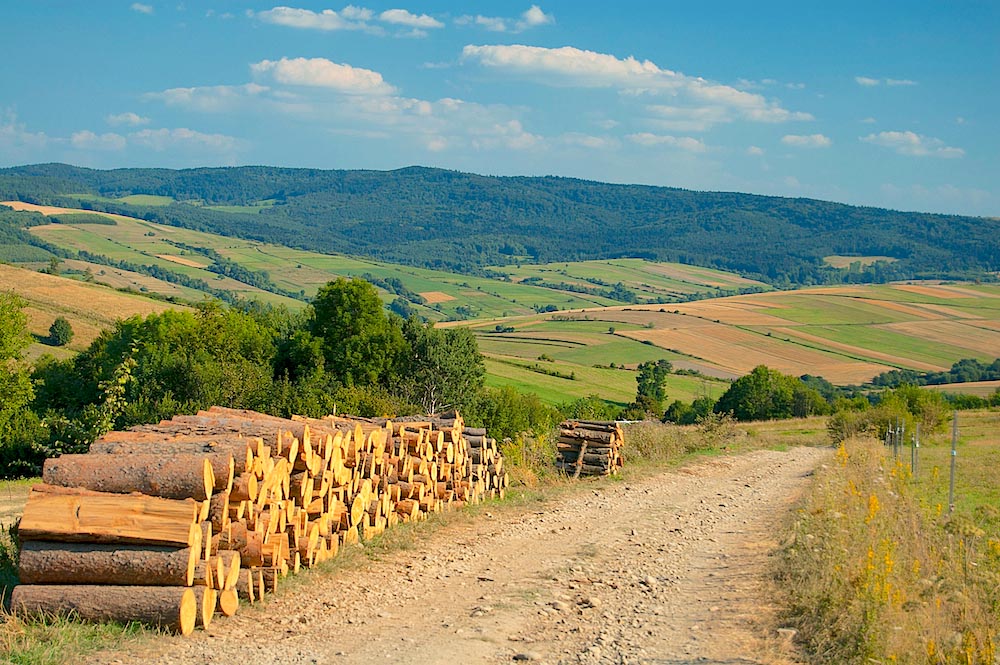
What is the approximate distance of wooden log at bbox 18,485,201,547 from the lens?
28.0 ft

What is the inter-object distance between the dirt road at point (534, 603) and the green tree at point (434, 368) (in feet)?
68.8

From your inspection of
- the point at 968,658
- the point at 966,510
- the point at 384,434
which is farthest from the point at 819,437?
the point at 968,658

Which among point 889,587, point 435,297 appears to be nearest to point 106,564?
point 889,587

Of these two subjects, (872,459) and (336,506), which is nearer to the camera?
(336,506)

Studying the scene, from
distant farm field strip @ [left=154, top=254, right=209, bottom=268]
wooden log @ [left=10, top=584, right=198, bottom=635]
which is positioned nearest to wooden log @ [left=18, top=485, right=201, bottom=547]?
wooden log @ [left=10, top=584, right=198, bottom=635]

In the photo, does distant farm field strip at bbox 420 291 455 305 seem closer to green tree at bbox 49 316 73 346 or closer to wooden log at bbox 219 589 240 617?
green tree at bbox 49 316 73 346

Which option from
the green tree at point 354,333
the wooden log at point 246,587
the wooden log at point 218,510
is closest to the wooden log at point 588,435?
the wooden log at point 246,587

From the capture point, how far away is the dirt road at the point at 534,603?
821 centimetres

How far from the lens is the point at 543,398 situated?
6400cm

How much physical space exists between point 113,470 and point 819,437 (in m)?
30.2

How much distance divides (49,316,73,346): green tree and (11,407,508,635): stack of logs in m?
51.8

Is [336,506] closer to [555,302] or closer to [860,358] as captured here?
[860,358]

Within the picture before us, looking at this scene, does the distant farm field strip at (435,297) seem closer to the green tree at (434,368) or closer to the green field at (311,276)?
the green field at (311,276)

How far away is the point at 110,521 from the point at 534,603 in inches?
166
